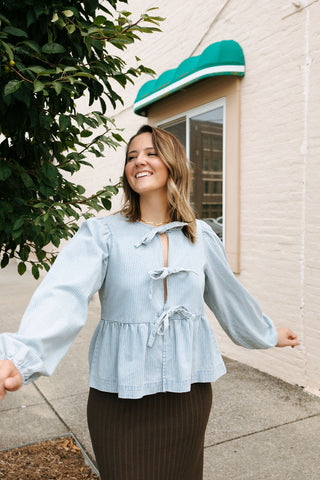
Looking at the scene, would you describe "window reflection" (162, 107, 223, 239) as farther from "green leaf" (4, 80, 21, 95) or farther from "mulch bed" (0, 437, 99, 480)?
"green leaf" (4, 80, 21, 95)

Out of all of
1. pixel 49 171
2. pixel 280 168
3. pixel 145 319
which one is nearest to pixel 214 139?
pixel 280 168

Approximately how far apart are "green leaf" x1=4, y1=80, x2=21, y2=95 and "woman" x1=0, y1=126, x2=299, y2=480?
51 cm

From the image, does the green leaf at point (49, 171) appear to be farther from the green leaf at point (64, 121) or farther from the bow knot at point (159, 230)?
the bow knot at point (159, 230)

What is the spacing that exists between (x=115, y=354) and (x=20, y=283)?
9.42 meters

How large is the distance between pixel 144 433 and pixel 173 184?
38.3 inches

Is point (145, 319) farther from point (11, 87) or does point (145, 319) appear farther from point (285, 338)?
point (11, 87)

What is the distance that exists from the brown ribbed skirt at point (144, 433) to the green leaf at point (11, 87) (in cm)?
118

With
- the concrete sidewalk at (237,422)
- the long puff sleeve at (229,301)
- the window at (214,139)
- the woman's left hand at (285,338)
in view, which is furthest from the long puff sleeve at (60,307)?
the window at (214,139)

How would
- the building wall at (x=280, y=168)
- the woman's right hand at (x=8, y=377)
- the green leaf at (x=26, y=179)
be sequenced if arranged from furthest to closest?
the building wall at (x=280, y=168) < the green leaf at (x=26, y=179) < the woman's right hand at (x=8, y=377)

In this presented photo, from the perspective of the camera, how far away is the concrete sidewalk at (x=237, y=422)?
288 centimetres

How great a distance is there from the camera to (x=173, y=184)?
70.9 inches

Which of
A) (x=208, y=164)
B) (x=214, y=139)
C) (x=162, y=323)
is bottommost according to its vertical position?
(x=162, y=323)

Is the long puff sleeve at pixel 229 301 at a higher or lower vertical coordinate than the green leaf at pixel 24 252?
lower

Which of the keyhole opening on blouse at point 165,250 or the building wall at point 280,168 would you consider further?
the building wall at point 280,168
